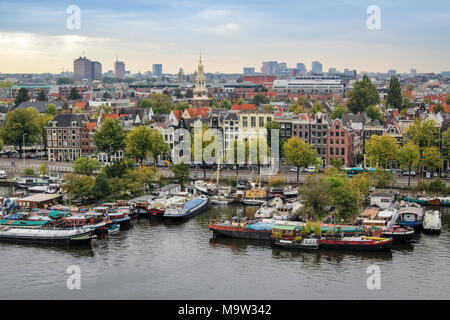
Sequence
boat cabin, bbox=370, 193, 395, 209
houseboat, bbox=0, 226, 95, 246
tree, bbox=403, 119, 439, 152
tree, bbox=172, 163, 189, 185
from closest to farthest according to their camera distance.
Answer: houseboat, bbox=0, 226, 95, 246 < boat cabin, bbox=370, 193, 395, 209 < tree, bbox=172, 163, 189, 185 < tree, bbox=403, 119, 439, 152

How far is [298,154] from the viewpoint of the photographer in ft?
180

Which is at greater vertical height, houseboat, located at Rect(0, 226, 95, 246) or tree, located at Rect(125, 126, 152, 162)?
tree, located at Rect(125, 126, 152, 162)

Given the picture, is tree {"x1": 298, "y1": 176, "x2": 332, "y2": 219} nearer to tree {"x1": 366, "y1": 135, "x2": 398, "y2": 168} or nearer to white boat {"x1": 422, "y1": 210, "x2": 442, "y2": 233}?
white boat {"x1": 422, "y1": 210, "x2": 442, "y2": 233}

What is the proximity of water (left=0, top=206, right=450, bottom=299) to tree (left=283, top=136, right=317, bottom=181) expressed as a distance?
684 inches

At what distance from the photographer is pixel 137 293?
28859 millimetres

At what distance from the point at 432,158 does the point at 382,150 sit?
4100 millimetres

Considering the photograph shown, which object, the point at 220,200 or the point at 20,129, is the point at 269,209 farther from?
the point at 20,129

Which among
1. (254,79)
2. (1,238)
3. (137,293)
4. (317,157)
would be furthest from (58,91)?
(137,293)

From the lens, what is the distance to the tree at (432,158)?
171 ft

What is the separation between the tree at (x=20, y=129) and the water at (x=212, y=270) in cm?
3615

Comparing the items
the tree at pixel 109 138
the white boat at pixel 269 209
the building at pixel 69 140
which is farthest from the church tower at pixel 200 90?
the white boat at pixel 269 209

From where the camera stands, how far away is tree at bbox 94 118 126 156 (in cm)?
6272

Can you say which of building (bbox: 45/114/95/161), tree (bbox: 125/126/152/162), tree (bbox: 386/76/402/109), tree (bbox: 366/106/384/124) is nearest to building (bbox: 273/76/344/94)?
tree (bbox: 386/76/402/109)
